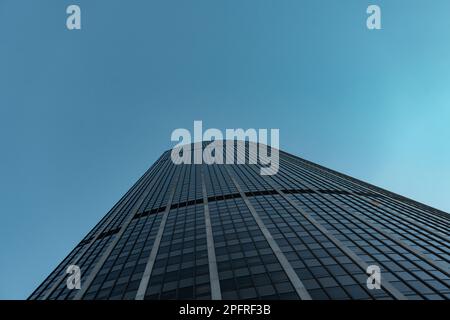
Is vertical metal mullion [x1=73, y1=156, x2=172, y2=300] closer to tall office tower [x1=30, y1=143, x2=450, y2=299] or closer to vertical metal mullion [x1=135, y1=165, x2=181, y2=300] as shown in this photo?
tall office tower [x1=30, y1=143, x2=450, y2=299]

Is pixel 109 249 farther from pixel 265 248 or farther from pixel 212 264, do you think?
pixel 265 248

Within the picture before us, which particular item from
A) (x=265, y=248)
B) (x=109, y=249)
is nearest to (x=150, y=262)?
(x=109, y=249)

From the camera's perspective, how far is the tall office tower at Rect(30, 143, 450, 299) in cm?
3709

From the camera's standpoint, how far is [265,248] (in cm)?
4631

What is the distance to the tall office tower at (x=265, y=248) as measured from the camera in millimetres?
37094

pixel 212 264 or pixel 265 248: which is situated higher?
pixel 265 248

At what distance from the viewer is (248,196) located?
250ft

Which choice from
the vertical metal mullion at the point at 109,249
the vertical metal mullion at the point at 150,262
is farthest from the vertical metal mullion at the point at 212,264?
the vertical metal mullion at the point at 109,249

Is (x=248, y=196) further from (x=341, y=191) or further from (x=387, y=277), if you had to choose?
(x=387, y=277)

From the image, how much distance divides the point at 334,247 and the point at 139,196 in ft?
200

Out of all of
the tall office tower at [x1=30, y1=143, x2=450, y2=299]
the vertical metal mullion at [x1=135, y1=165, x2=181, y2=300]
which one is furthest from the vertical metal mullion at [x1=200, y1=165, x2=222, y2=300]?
the vertical metal mullion at [x1=135, y1=165, x2=181, y2=300]

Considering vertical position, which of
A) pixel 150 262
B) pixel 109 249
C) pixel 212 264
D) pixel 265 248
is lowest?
pixel 109 249

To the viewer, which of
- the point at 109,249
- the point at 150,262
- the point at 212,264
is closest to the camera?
the point at 212,264
